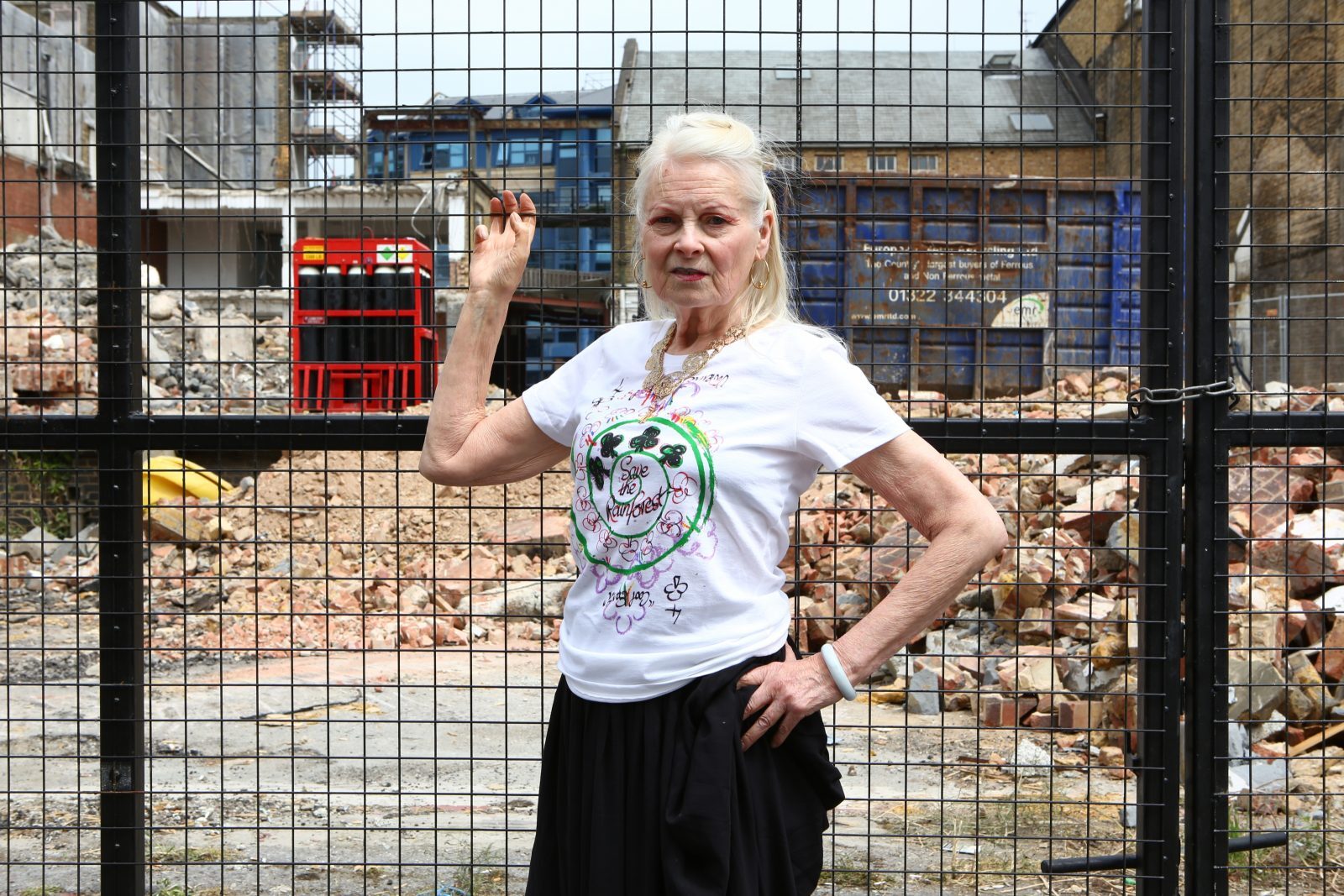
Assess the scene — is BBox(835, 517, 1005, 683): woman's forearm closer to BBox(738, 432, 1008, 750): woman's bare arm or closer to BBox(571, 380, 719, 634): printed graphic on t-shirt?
BBox(738, 432, 1008, 750): woman's bare arm

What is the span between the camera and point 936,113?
22906 mm

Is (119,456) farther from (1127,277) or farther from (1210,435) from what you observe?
(1127,277)

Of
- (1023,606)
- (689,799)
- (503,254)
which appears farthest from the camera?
(1023,606)

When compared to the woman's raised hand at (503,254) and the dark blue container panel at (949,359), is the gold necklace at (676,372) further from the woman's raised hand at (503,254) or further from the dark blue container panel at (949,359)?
the dark blue container panel at (949,359)

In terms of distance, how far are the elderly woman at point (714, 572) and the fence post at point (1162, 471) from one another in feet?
4.30

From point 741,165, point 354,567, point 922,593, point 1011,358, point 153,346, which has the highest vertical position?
point 153,346

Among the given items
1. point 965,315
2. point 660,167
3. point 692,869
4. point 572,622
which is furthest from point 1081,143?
point 965,315

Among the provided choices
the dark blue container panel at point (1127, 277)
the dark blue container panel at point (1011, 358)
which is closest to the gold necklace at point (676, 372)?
the dark blue container panel at point (1127, 277)

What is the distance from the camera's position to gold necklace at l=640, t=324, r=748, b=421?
2275mm

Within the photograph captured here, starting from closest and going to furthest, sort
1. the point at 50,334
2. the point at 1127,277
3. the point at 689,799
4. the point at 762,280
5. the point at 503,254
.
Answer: the point at 689,799 → the point at 762,280 → the point at 503,254 → the point at 1127,277 → the point at 50,334

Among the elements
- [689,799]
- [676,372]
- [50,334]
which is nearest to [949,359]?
[50,334]

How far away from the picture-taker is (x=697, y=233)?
2.24 metres

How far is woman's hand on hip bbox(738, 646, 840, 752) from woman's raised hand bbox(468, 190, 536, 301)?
97cm

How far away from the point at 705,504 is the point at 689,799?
502 millimetres
